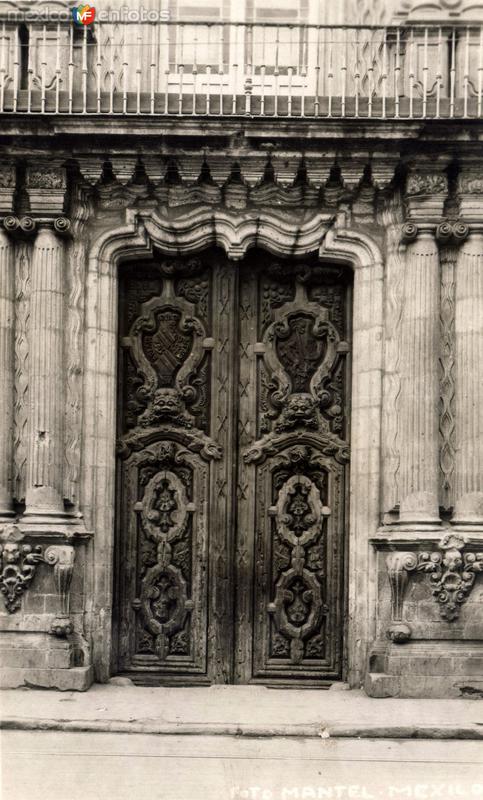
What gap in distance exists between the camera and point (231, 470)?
1230 centimetres

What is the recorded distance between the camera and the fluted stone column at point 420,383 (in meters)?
11.7

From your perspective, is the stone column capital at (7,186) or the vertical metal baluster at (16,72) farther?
the stone column capital at (7,186)

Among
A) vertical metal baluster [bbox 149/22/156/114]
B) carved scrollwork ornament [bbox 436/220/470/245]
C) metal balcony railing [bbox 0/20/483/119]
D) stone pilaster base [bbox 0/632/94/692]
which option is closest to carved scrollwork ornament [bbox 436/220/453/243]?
carved scrollwork ornament [bbox 436/220/470/245]

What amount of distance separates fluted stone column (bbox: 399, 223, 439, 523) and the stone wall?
0.02m

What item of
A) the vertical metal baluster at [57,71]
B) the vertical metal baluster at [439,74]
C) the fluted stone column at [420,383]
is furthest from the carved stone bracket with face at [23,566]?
the vertical metal baluster at [439,74]

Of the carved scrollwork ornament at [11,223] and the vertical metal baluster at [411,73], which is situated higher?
the vertical metal baluster at [411,73]

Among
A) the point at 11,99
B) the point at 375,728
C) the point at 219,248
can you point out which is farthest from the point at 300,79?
the point at 375,728

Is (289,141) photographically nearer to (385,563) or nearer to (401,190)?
(401,190)

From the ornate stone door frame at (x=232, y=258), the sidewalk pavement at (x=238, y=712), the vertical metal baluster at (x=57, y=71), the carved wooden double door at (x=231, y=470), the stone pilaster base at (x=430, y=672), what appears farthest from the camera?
the carved wooden double door at (x=231, y=470)

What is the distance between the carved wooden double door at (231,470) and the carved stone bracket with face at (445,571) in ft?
2.84

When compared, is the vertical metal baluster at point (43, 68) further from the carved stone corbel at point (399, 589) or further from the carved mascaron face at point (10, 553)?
the carved stone corbel at point (399, 589)

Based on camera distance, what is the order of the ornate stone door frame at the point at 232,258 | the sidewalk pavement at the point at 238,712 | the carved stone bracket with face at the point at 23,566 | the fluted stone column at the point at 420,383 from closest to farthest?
the sidewalk pavement at the point at 238,712 → the carved stone bracket with face at the point at 23,566 → the fluted stone column at the point at 420,383 → the ornate stone door frame at the point at 232,258

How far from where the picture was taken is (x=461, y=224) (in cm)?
1189

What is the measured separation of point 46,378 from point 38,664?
7.72 feet
